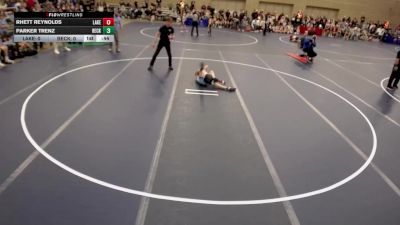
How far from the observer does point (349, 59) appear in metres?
18.1

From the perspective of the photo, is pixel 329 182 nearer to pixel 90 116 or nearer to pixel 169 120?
pixel 169 120

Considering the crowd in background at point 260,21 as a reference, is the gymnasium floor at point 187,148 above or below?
below

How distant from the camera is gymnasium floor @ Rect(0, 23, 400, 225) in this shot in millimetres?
4723


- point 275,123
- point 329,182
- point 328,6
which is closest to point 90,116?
point 275,123

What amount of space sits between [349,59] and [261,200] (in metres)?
15.4

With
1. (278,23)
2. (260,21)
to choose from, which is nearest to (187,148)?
(260,21)

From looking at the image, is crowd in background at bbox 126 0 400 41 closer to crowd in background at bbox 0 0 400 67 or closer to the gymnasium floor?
crowd in background at bbox 0 0 400 67
